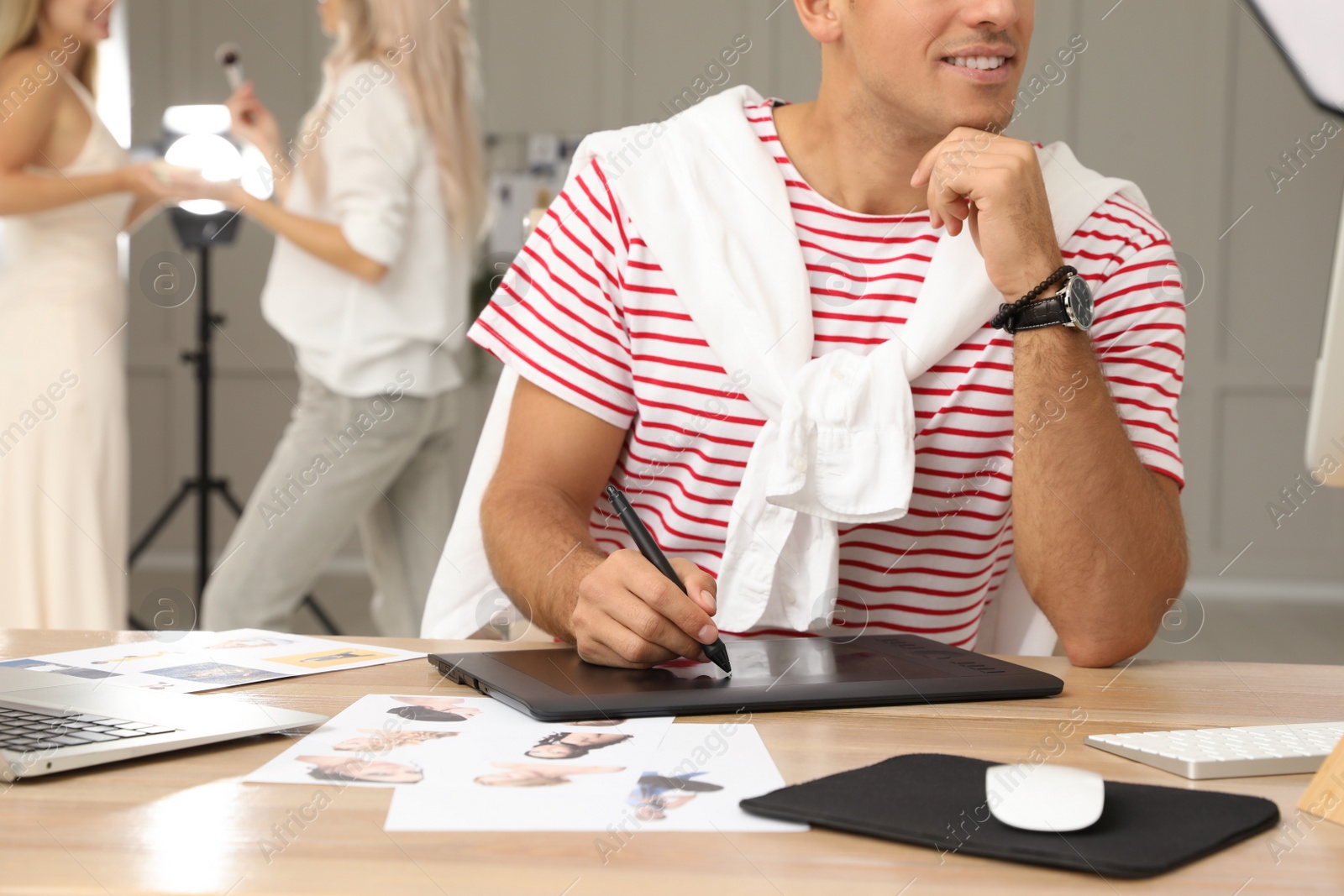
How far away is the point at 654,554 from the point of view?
853 mm

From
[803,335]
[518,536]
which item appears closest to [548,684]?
[518,536]

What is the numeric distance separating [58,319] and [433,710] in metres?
1.86

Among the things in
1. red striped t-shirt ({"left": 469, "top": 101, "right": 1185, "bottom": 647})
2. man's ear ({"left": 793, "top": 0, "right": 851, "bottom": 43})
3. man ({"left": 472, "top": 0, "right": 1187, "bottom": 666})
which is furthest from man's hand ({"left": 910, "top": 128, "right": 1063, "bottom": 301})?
man's ear ({"left": 793, "top": 0, "right": 851, "bottom": 43})

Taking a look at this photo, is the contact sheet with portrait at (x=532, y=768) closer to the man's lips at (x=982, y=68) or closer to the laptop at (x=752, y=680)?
the laptop at (x=752, y=680)

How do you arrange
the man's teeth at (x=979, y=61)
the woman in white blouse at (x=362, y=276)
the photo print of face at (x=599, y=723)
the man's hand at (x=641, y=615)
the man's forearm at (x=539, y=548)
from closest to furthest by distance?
the photo print of face at (x=599, y=723) → the man's hand at (x=641, y=615) → the man's forearm at (x=539, y=548) → the man's teeth at (x=979, y=61) → the woman in white blouse at (x=362, y=276)

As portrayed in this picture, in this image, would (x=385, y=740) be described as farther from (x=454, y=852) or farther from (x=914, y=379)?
(x=914, y=379)

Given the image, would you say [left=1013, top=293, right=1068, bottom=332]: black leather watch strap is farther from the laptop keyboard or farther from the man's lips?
the laptop keyboard

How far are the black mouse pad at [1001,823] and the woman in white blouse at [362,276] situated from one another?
1.84 meters

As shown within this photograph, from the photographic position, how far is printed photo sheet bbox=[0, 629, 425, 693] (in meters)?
0.83

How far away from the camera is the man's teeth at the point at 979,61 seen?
116 cm

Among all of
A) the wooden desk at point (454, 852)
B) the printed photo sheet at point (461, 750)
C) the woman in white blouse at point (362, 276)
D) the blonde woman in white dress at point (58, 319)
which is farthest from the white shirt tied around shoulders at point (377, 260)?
the wooden desk at point (454, 852)

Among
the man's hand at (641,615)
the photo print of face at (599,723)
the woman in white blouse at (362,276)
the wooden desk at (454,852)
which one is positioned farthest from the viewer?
the woman in white blouse at (362,276)

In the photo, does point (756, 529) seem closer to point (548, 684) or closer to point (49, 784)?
point (548, 684)

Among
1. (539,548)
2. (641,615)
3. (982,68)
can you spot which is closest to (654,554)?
(641,615)
